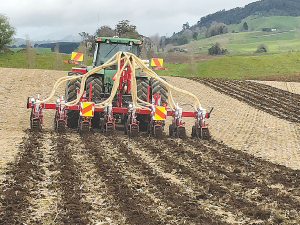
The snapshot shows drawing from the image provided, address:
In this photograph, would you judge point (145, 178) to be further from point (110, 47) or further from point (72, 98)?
point (110, 47)

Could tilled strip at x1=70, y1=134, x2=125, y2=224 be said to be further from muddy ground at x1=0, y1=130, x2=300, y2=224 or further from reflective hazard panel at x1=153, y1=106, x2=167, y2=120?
reflective hazard panel at x1=153, y1=106, x2=167, y2=120

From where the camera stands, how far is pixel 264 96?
19.4 m

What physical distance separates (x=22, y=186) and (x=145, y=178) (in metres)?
1.71

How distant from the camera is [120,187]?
548 centimetres

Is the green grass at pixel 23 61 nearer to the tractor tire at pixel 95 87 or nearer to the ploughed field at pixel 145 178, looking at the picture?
the tractor tire at pixel 95 87

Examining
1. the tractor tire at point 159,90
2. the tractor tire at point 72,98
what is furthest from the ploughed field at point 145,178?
the tractor tire at point 159,90

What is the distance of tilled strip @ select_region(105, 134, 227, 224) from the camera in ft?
14.8

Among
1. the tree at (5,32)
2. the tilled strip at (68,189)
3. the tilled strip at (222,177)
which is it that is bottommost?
the tilled strip at (222,177)

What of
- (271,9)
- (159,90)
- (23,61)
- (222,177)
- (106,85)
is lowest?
(222,177)

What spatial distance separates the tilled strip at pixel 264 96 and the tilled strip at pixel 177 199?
943 centimetres

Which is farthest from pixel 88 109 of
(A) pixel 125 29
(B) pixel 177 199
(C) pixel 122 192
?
(A) pixel 125 29

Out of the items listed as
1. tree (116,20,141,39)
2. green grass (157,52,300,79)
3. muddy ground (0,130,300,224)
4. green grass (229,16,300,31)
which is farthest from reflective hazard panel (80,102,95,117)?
green grass (229,16,300,31)

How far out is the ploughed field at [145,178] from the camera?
4574 mm

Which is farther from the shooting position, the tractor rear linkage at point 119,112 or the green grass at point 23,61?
the green grass at point 23,61
